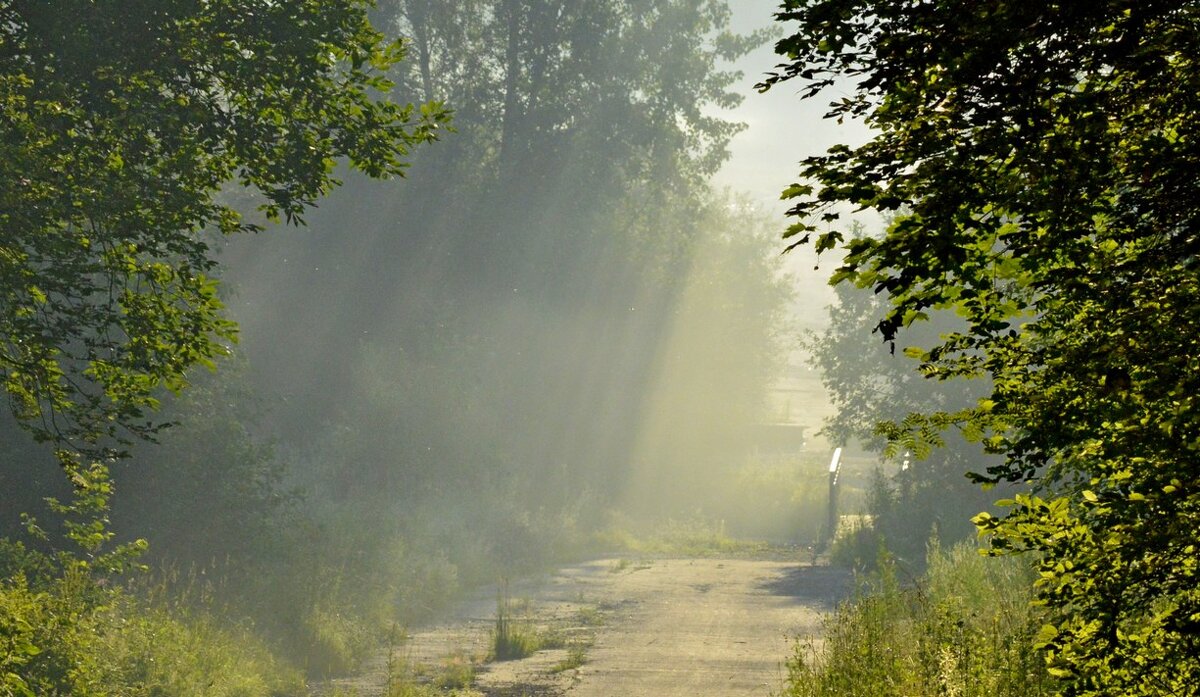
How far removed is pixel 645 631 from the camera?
692 inches

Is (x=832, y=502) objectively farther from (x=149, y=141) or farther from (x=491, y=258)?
(x=149, y=141)

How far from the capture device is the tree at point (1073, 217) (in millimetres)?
3809

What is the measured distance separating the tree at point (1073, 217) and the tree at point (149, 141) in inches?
227

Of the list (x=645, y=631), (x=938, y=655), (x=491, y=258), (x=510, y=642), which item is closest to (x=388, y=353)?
(x=491, y=258)

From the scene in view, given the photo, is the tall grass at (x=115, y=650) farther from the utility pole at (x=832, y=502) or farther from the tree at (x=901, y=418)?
the utility pole at (x=832, y=502)

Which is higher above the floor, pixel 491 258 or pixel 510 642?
pixel 491 258

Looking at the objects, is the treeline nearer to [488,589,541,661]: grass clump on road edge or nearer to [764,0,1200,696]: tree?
[488,589,541,661]: grass clump on road edge

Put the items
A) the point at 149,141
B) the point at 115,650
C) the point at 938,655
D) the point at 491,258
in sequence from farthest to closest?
the point at 491,258, the point at 115,650, the point at 149,141, the point at 938,655

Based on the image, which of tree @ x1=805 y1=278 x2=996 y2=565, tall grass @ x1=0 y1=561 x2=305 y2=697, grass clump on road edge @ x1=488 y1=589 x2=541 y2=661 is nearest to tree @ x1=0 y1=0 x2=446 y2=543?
tall grass @ x1=0 y1=561 x2=305 y2=697

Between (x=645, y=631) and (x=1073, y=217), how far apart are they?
14476 mm

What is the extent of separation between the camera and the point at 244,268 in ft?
112

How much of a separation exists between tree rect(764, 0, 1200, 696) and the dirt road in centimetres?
871

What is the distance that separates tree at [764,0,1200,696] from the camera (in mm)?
3809

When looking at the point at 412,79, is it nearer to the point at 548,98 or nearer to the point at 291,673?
the point at 548,98
